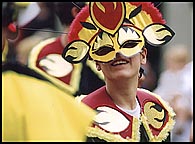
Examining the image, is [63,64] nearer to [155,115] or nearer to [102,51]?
Result: [102,51]

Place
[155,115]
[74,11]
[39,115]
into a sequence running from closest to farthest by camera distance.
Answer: [39,115] → [74,11] → [155,115]

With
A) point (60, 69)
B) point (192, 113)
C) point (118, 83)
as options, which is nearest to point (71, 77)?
point (60, 69)

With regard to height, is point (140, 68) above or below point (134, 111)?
above

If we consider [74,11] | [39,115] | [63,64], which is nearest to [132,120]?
[63,64]

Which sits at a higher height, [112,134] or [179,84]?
[179,84]

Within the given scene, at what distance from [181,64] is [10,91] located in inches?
39.2

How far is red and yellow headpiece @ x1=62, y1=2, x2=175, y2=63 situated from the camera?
1831 mm

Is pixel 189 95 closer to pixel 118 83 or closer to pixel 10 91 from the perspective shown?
pixel 118 83

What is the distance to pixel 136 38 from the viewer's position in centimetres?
185

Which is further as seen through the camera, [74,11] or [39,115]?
[74,11]

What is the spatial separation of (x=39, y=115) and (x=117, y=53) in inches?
31.7

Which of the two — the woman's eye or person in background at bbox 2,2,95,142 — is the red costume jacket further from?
person in background at bbox 2,2,95,142

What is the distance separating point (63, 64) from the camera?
6.02 feet

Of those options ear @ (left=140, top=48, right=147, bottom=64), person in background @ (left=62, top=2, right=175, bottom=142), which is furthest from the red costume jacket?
ear @ (left=140, top=48, right=147, bottom=64)
